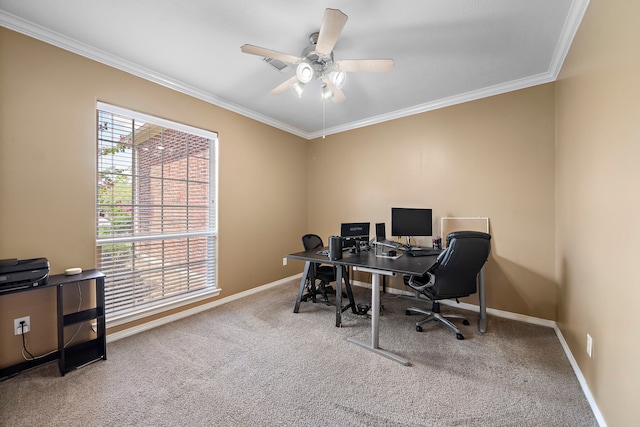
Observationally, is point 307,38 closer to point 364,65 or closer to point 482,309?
point 364,65

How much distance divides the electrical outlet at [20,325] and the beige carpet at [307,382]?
327mm

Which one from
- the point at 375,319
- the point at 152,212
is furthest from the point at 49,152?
the point at 375,319

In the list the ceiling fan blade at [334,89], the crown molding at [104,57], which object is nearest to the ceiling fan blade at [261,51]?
the ceiling fan blade at [334,89]

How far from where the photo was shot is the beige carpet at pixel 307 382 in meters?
1.57

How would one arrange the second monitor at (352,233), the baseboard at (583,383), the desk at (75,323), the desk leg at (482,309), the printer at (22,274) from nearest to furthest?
the baseboard at (583,383)
the printer at (22,274)
the desk at (75,323)
the desk leg at (482,309)
the second monitor at (352,233)

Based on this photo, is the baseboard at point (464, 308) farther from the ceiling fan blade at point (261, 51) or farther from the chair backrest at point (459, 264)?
the ceiling fan blade at point (261, 51)

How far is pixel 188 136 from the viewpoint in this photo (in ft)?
10.4

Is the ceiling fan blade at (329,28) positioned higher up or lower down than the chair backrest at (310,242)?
higher up

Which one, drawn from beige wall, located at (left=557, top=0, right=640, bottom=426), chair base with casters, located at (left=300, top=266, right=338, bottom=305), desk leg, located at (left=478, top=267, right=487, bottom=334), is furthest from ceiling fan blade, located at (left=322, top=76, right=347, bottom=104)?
desk leg, located at (left=478, top=267, right=487, bottom=334)

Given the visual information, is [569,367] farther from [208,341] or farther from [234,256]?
[234,256]

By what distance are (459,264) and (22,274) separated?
3.54 meters

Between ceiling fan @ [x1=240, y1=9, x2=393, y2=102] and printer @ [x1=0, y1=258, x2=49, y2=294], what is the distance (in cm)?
226

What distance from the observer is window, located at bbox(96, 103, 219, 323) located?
2520 millimetres

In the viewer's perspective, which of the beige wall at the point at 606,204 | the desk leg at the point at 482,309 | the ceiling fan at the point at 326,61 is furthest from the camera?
the desk leg at the point at 482,309
